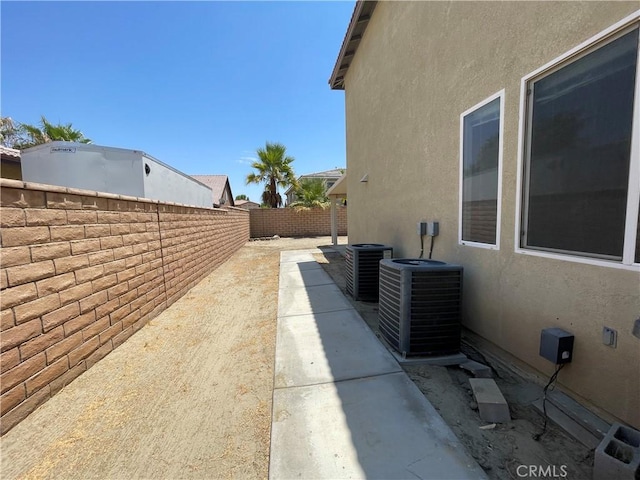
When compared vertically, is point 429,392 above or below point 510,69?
below

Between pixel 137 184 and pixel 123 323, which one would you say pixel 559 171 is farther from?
pixel 137 184

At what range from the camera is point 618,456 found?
1.56 metres

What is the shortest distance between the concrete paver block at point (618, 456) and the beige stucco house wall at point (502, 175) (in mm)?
279

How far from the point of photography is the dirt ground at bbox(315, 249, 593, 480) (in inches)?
69.9

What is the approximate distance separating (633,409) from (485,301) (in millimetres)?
1416

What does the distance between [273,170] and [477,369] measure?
752 inches

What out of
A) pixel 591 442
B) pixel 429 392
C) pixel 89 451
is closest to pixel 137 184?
pixel 89 451

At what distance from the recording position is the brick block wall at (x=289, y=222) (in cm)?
2023

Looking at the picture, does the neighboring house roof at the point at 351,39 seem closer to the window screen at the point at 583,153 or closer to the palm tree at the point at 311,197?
the window screen at the point at 583,153

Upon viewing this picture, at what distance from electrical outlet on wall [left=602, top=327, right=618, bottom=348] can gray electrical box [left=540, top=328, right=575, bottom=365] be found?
8.5 inches

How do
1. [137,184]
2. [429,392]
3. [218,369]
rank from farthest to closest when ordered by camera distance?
[137,184], [218,369], [429,392]

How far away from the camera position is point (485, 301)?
3.16m

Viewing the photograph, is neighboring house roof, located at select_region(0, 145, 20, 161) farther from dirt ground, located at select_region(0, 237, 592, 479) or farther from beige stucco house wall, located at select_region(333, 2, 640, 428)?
beige stucco house wall, located at select_region(333, 2, 640, 428)

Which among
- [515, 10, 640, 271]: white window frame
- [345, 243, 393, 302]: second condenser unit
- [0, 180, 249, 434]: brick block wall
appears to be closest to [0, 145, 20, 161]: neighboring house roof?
[0, 180, 249, 434]: brick block wall
